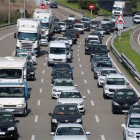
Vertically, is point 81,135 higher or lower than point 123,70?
higher

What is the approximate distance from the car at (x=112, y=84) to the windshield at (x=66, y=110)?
925 cm

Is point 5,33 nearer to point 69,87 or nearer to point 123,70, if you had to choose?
point 123,70

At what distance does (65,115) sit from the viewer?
2798cm

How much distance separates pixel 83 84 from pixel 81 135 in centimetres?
2238

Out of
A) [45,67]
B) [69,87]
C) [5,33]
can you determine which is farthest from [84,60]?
[5,33]

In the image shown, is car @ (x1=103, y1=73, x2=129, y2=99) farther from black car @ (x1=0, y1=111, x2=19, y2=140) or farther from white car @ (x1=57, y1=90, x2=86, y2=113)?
black car @ (x1=0, y1=111, x2=19, y2=140)

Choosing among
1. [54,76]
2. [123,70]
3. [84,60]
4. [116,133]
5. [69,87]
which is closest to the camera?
[116,133]

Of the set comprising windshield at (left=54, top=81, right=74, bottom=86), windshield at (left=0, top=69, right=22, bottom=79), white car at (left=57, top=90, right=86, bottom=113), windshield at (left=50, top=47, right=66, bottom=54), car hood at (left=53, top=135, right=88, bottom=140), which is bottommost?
windshield at (left=50, top=47, right=66, bottom=54)

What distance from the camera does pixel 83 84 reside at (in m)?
44.9

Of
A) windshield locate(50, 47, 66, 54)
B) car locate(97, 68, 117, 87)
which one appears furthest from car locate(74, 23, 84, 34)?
car locate(97, 68, 117, 87)

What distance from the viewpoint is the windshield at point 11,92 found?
32.0m

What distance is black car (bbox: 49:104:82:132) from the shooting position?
27297 millimetres

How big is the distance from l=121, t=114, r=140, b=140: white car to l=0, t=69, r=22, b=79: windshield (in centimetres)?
1395

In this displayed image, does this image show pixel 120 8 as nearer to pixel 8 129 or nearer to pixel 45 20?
pixel 45 20
